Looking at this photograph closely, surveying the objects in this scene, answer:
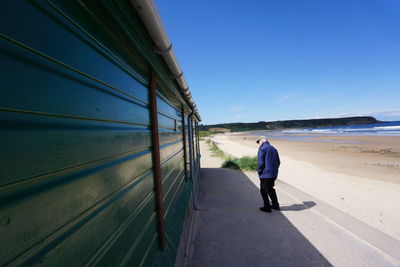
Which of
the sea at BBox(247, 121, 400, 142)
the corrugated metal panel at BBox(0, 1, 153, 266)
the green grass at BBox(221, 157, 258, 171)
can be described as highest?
the corrugated metal panel at BBox(0, 1, 153, 266)

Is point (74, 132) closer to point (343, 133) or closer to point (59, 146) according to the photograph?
point (59, 146)

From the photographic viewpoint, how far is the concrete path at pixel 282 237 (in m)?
2.96

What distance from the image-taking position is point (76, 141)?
2.94 feet

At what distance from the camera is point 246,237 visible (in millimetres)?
3561

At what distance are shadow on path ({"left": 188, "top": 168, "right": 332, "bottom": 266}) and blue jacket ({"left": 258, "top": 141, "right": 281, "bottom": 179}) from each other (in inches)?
37.8

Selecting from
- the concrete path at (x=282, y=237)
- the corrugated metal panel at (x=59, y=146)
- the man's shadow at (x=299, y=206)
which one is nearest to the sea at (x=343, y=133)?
the man's shadow at (x=299, y=206)

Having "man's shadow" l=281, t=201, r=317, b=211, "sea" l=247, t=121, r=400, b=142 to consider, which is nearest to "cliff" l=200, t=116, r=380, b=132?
"sea" l=247, t=121, r=400, b=142

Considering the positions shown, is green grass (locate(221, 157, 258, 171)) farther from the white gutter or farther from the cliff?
the cliff

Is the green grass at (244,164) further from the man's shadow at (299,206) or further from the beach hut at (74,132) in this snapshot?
the beach hut at (74,132)

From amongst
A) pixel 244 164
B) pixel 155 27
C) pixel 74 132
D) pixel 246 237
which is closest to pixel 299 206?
pixel 246 237

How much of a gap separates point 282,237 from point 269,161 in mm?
1506

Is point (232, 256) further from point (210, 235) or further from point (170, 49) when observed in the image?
point (170, 49)

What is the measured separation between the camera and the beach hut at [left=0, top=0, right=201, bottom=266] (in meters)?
0.60

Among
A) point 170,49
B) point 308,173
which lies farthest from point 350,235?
point 308,173
